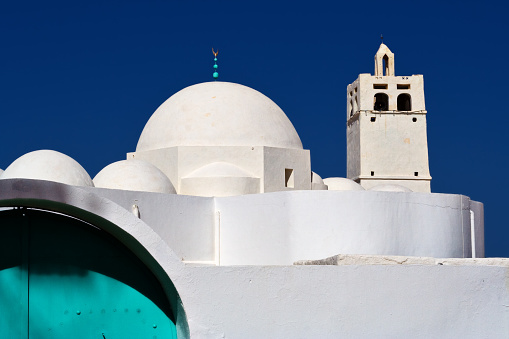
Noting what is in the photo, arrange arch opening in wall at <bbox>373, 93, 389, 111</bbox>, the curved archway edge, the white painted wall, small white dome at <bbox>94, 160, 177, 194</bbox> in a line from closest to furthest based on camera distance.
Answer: the curved archway edge, the white painted wall, small white dome at <bbox>94, 160, 177, 194</bbox>, arch opening in wall at <bbox>373, 93, 389, 111</bbox>

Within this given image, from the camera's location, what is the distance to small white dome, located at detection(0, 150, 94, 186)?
12.5m

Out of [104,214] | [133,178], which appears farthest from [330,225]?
[104,214]

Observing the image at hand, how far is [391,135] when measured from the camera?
72.9ft

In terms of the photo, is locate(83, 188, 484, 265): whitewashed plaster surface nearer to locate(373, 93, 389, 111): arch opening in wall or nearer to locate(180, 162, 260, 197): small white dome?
locate(180, 162, 260, 197): small white dome

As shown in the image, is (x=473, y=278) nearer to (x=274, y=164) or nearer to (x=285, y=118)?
(x=274, y=164)

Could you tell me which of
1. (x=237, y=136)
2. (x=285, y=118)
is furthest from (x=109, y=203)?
(x=285, y=118)

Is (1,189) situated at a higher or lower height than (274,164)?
lower

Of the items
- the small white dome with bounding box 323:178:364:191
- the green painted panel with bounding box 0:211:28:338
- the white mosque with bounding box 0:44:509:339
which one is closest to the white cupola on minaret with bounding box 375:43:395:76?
the white mosque with bounding box 0:44:509:339

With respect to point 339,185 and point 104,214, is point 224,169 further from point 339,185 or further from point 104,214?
point 104,214

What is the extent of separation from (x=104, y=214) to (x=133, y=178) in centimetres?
786

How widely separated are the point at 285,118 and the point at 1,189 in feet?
37.9

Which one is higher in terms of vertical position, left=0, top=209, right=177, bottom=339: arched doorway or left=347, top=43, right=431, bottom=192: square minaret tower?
left=347, top=43, right=431, bottom=192: square minaret tower

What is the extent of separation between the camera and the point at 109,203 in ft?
18.6

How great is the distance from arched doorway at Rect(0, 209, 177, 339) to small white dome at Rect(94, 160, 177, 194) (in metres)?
7.20
